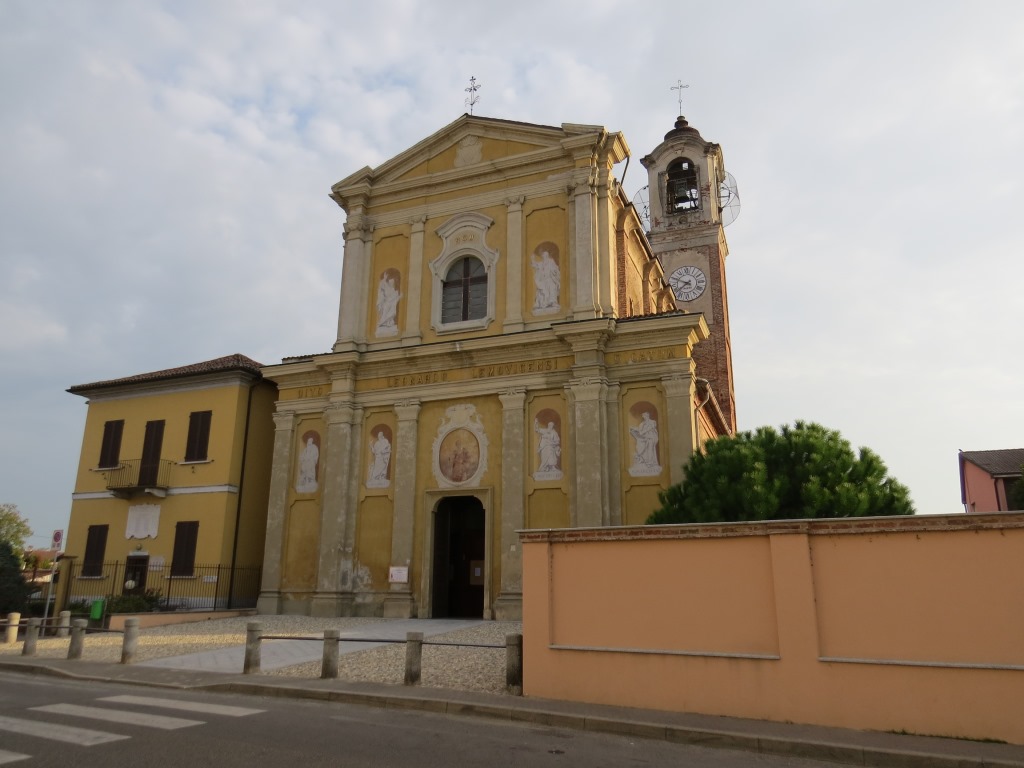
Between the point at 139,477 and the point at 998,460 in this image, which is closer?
the point at 139,477

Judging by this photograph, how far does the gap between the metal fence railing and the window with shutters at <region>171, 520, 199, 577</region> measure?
108mm

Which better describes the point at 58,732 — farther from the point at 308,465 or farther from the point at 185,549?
the point at 185,549

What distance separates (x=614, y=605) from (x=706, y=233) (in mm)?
28191

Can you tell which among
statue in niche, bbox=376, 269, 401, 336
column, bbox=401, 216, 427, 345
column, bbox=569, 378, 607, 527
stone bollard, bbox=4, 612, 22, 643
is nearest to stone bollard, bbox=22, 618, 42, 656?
stone bollard, bbox=4, 612, 22, 643

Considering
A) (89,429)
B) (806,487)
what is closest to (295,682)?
(806,487)

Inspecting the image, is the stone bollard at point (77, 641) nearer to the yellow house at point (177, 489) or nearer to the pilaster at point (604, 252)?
the yellow house at point (177, 489)

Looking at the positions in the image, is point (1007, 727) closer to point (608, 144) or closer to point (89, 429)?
point (608, 144)

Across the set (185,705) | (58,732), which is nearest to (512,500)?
(185,705)

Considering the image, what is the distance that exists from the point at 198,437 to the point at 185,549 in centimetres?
332

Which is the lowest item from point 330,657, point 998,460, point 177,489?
point 330,657

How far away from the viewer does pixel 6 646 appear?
1421cm

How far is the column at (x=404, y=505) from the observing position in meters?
18.6

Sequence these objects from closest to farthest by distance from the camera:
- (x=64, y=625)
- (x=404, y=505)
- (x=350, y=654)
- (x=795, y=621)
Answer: (x=795, y=621)
(x=350, y=654)
(x=64, y=625)
(x=404, y=505)

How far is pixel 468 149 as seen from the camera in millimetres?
21781
